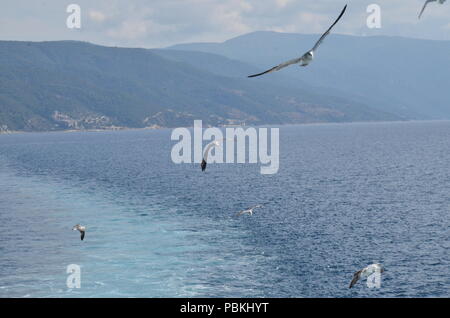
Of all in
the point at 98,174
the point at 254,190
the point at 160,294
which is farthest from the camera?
the point at 98,174

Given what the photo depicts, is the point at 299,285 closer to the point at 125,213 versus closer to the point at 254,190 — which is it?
the point at 125,213

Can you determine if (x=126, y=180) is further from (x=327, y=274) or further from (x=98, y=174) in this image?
(x=327, y=274)

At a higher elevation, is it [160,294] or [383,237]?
[383,237]

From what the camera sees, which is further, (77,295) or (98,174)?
(98,174)
